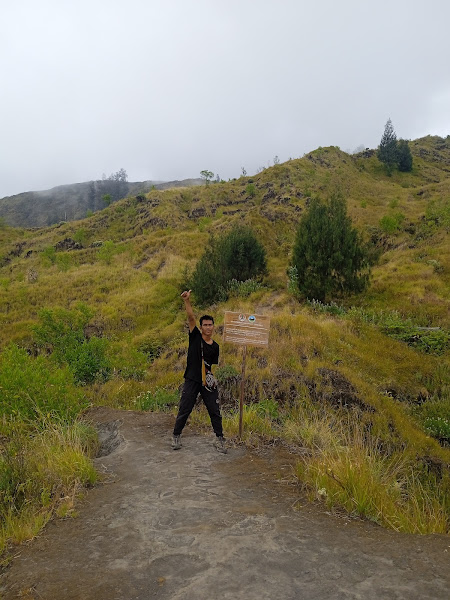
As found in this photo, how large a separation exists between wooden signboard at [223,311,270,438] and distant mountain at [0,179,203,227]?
128 m

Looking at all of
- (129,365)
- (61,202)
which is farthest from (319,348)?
(61,202)

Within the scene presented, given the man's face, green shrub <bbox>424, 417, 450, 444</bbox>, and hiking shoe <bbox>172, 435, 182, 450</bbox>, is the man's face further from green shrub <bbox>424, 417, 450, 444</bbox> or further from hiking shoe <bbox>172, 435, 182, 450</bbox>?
green shrub <bbox>424, 417, 450, 444</bbox>

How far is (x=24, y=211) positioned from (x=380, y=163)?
4896 inches

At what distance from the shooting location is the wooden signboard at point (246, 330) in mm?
6270

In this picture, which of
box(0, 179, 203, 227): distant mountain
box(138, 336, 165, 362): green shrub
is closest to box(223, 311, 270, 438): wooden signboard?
box(138, 336, 165, 362): green shrub

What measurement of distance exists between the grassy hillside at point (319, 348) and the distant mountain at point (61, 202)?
Answer: 344 feet

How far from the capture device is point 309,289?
17.7 m

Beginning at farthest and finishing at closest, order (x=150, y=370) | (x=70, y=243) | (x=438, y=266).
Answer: (x=70, y=243)
(x=438, y=266)
(x=150, y=370)

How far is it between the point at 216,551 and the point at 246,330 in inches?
139

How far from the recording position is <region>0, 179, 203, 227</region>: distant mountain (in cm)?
13450

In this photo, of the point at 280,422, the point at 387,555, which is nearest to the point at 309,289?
the point at 280,422

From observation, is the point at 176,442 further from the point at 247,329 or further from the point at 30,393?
the point at 30,393

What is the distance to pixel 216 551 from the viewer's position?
3.22 m

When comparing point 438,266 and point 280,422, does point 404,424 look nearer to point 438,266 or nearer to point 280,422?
point 280,422
